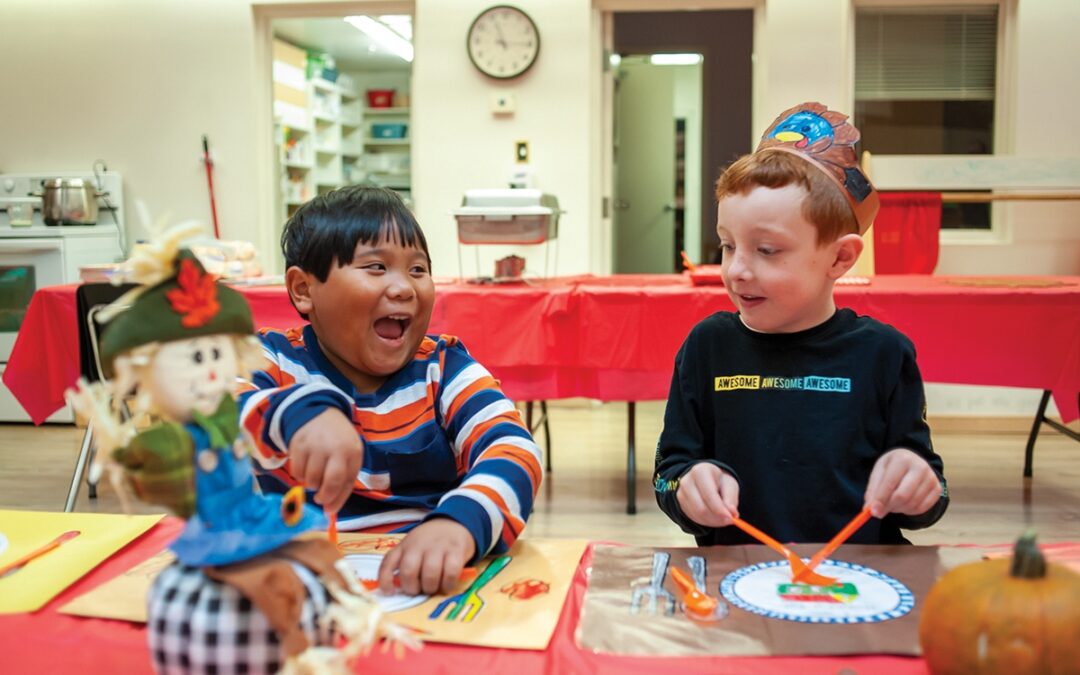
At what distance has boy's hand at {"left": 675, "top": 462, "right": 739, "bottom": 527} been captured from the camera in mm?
812

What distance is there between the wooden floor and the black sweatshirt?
1.69 meters

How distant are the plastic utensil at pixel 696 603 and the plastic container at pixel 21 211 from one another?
513cm

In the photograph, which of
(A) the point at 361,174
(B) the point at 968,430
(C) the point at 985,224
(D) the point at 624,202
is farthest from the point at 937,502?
(A) the point at 361,174

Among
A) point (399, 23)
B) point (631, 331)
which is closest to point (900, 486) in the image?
point (631, 331)

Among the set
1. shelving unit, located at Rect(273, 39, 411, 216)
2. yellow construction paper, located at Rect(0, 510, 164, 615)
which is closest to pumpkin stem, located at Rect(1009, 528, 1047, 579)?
yellow construction paper, located at Rect(0, 510, 164, 615)

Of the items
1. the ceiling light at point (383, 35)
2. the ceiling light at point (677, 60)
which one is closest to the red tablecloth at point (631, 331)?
the ceiling light at point (383, 35)

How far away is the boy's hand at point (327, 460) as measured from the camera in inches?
23.5

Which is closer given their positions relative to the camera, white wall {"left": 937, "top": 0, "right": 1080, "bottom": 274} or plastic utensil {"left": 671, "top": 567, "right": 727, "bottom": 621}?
plastic utensil {"left": 671, "top": 567, "right": 727, "bottom": 621}

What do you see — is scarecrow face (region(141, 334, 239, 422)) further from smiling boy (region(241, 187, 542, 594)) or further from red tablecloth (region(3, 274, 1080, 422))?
red tablecloth (region(3, 274, 1080, 422))

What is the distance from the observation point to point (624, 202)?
798cm

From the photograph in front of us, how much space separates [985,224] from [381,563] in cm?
473

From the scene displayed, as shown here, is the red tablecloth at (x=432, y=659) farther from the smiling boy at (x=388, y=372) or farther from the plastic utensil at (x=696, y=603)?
the smiling boy at (x=388, y=372)

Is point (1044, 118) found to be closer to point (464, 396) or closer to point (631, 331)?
point (631, 331)

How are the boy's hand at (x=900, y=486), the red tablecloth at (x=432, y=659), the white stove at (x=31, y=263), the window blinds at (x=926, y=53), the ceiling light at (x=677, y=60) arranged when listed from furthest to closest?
1. the ceiling light at (x=677, y=60)
2. the window blinds at (x=926, y=53)
3. the white stove at (x=31, y=263)
4. the boy's hand at (x=900, y=486)
5. the red tablecloth at (x=432, y=659)
